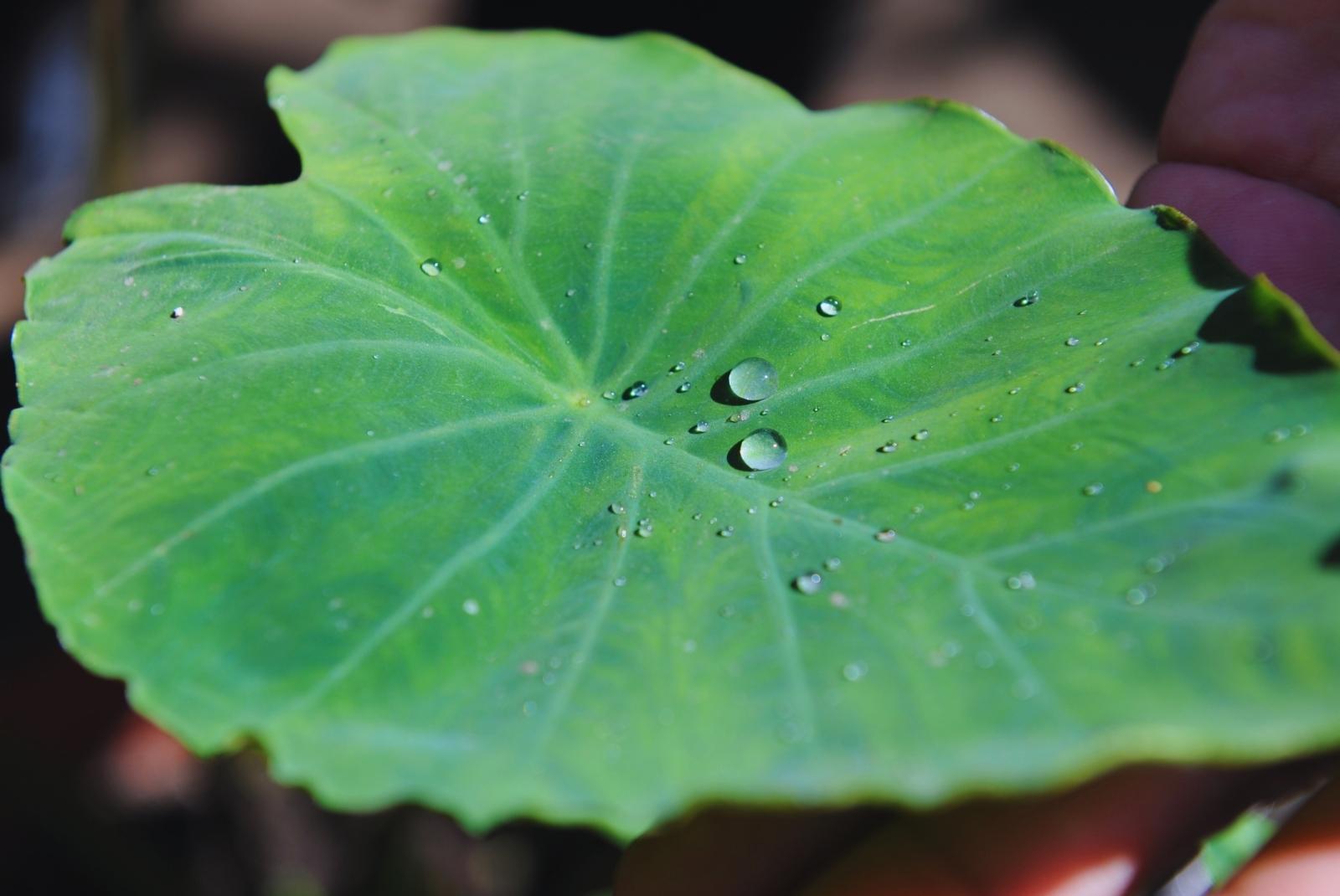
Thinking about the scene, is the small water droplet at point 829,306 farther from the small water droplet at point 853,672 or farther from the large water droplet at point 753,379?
the small water droplet at point 853,672

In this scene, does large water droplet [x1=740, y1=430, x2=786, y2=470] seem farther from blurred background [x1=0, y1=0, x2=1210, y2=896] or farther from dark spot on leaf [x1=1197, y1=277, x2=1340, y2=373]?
blurred background [x1=0, y1=0, x2=1210, y2=896]

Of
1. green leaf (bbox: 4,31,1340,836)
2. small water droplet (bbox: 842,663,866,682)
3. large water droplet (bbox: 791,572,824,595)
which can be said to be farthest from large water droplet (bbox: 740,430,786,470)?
small water droplet (bbox: 842,663,866,682)

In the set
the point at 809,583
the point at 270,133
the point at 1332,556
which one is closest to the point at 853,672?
the point at 809,583

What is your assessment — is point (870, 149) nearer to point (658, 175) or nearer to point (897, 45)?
point (658, 175)

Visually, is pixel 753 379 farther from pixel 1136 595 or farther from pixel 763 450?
pixel 1136 595

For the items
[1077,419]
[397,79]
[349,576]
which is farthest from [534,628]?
[397,79]

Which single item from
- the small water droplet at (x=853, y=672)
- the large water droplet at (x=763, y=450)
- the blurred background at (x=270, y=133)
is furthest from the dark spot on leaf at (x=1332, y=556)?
the blurred background at (x=270, y=133)
